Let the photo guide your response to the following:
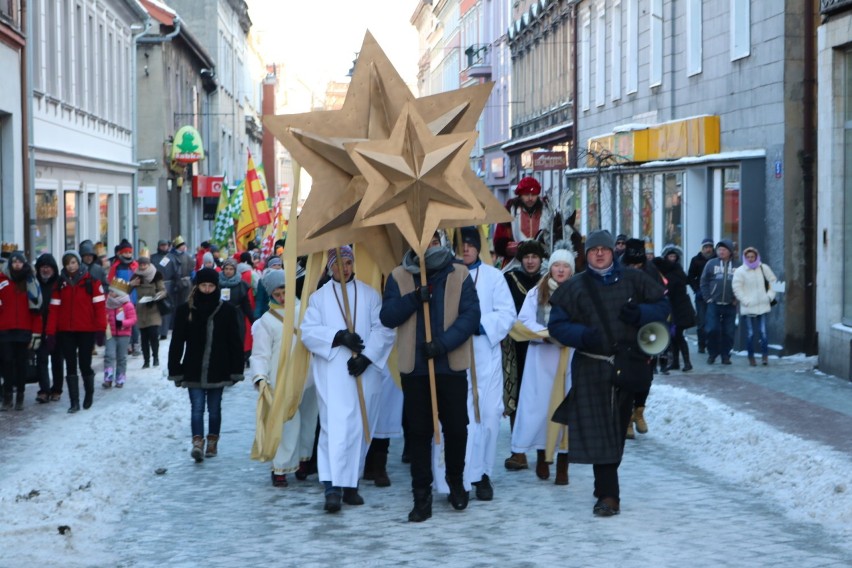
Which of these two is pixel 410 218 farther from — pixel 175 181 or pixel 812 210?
pixel 175 181

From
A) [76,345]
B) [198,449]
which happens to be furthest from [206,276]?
[76,345]

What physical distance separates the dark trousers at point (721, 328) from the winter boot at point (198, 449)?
10016 mm

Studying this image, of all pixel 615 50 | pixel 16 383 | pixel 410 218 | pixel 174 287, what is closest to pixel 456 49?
pixel 615 50

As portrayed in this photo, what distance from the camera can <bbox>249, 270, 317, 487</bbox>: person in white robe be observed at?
35.8 ft

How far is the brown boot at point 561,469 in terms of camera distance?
35.3 ft

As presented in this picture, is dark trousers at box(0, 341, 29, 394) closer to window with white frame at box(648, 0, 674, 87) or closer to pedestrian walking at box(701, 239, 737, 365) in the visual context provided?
pedestrian walking at box(701, 239, 737, 365)

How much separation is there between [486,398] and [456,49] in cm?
6626

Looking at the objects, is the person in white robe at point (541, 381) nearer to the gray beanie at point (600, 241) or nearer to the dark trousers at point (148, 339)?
the gray beanie at point (600, 241)

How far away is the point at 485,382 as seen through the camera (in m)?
10.2

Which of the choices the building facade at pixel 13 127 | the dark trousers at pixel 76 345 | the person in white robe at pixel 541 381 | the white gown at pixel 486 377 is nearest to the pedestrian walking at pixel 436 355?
the white gown at pixel 486 377

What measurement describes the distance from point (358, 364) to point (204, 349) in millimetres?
2625

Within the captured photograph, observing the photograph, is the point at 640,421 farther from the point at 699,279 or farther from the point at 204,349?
the point at 699,279

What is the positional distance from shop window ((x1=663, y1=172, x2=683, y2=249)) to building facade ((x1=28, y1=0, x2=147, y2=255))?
35.8 ft

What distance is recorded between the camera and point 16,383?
1616 cm
